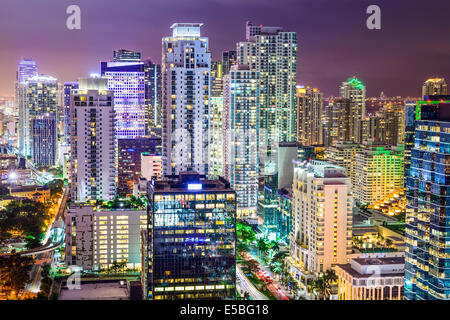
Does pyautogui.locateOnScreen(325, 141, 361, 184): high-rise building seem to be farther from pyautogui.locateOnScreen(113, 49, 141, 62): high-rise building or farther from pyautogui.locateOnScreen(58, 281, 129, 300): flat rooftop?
pyautogui.locateOnScreen(58, 281, 129, 300): flat rooftop

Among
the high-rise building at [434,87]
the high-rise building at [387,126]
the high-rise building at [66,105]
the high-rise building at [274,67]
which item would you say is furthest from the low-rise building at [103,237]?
the high-rise building at [66,105]

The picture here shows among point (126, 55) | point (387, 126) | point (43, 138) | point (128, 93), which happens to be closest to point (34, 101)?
point (43, 138)

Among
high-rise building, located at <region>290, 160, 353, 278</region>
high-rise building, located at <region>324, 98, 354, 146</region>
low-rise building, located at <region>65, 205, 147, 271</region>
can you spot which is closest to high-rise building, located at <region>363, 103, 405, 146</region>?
high-rise building, located at <region>324, 98, 354, 146</region>

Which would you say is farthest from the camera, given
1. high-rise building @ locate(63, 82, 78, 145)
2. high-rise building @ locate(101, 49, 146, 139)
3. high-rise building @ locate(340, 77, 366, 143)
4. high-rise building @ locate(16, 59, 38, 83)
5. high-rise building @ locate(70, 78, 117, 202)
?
high-rise building @ locate(63, 82, 78, 145)

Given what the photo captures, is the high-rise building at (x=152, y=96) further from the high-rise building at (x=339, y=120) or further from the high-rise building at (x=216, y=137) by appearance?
the high-rise building at (x=339, y=120)

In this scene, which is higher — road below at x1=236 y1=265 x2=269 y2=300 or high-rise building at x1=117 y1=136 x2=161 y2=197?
high-rise building at x1=117 y1=136 x2=161 y2=197

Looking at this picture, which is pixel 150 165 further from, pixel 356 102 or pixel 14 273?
pixel 356 102

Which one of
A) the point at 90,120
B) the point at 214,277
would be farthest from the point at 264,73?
the point at 214,277
